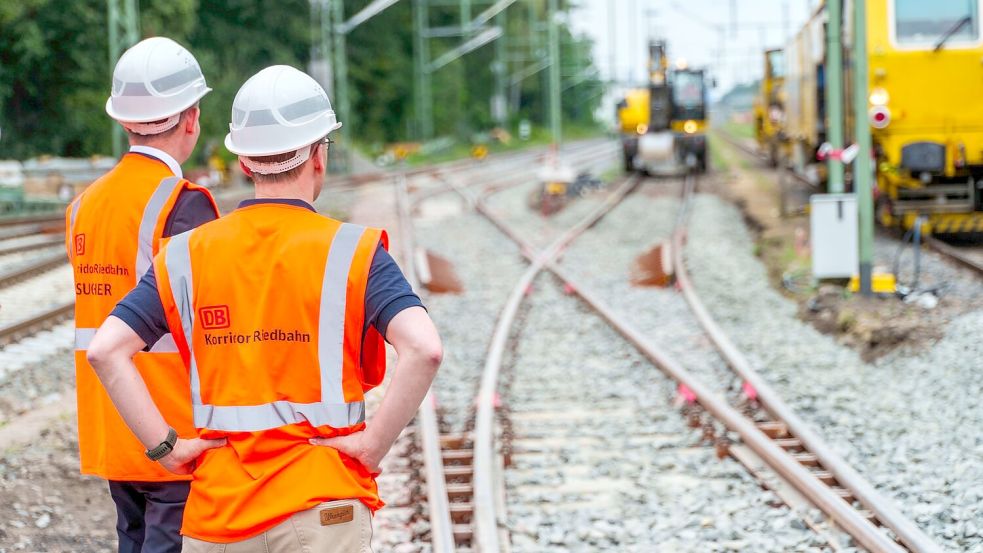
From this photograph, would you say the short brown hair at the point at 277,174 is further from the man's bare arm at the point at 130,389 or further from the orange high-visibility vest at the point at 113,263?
the orange high-visibility vest at the point at 113,263

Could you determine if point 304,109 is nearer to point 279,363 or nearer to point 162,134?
point 279,363

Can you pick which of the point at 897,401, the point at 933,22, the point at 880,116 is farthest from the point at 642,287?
the point at 897,401

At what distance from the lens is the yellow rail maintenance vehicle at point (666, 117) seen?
33062mm

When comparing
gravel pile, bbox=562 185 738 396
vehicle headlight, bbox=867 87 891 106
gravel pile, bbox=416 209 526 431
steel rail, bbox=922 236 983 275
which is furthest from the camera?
vehicle headlight, bbox=867 87 891 106

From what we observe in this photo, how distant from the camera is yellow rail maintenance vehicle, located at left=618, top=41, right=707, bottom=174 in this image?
108 ft

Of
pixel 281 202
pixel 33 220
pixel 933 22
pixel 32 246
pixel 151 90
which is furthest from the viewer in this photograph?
pixel 33 220

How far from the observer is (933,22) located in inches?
577

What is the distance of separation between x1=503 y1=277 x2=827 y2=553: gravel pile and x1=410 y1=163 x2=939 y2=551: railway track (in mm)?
144

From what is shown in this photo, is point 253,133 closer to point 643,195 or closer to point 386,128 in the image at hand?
point 643,195

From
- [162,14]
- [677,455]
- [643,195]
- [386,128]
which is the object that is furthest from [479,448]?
[386,128]

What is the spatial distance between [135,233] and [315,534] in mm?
1176

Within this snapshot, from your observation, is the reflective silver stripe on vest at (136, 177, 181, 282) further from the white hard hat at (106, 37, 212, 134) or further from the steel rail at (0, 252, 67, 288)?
the steel rail at (0, 252, 67, 288)

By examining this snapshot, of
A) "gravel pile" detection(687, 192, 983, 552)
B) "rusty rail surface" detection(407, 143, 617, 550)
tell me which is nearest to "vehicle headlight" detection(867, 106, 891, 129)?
"gravel pile" detection(687, 192, 983, 552)

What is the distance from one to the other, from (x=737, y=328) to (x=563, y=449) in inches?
175
